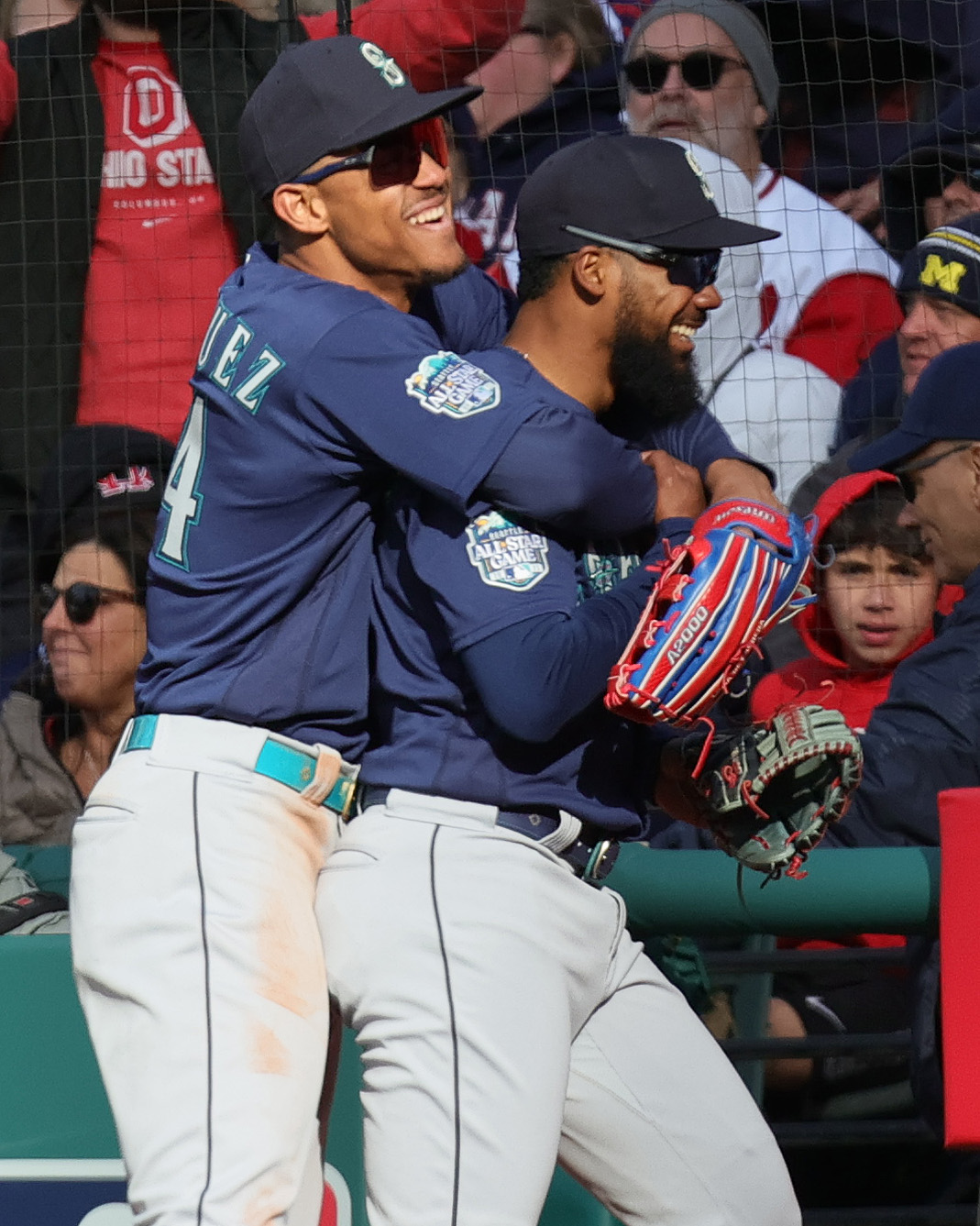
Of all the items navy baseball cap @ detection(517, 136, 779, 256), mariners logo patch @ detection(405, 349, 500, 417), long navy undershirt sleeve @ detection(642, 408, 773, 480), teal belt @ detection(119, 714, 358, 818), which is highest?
navy baseball cap @ detection(517, 136, 779, 256)

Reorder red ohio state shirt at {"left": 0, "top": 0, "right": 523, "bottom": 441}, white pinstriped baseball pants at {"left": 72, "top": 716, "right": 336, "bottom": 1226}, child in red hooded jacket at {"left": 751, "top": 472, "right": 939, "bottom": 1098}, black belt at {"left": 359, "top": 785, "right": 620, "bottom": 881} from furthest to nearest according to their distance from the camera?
red ohio state shirt at {"left": 0, "top": 0, "right": 523, "bottom": 441} < child in red hooded jacket at {"left": 751, "top": 472, "right": 939, "bottom": 1098} < black belt at {"left": 359, "top": 785, "right": 620, "bottom": 881} < white pinstriped baseball pants at {"left": 72, "top": 716, "right": 336, "bottom": 1226}

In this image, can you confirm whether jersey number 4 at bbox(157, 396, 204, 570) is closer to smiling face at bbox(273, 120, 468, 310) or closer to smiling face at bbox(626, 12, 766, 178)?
smiling face at bbox(273, 120, 468, 310)

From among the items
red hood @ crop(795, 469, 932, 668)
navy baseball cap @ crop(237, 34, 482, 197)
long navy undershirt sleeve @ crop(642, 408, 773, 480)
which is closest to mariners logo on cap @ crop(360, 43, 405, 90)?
navy baseball cap @ crop(237, 34, 482, 197)

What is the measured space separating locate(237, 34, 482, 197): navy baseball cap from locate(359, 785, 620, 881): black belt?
815 mm

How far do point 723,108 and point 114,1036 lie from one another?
311 cm

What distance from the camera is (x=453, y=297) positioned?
2.59 metres

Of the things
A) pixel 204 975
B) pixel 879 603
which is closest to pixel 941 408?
pixel 879 603

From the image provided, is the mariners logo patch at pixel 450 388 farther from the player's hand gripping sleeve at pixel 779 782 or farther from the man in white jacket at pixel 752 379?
the man in white jacket at pixel 752 379

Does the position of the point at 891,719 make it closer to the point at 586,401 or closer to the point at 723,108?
the point at 586,401

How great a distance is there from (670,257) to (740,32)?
2341 millimetres

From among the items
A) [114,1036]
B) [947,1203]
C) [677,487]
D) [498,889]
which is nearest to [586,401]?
[677,487]

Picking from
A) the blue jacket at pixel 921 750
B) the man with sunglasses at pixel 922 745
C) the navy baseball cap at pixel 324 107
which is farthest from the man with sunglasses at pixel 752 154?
the navy baseball cap at pixel 324 107

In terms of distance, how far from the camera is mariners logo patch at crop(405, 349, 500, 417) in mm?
2059

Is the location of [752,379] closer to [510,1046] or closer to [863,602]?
[863,602]
